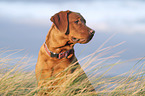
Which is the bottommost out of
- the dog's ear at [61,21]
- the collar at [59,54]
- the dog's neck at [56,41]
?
the collar at [59,54]

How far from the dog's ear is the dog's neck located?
81 mm

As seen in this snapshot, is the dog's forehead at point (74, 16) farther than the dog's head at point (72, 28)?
Yes

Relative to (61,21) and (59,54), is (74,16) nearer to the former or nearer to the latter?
(61,21)

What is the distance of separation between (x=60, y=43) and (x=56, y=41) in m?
0.08

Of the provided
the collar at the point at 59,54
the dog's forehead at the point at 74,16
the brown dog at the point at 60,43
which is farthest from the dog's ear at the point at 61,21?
the collar at the point at 59,54

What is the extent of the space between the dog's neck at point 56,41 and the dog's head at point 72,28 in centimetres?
8

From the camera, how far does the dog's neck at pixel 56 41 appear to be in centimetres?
381

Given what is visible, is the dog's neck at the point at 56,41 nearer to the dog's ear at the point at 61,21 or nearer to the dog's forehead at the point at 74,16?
the dog's ear at the point at 61,21

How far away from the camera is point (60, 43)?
385 centimetres

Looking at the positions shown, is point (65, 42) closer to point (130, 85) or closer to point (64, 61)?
point (64, 61)

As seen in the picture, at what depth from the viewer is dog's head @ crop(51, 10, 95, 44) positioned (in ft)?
12.5

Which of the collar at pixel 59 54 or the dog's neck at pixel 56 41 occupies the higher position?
the dog's neck at pixel 56 41

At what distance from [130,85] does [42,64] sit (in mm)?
1662

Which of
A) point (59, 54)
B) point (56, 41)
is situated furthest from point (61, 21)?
point (59, 54)
